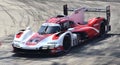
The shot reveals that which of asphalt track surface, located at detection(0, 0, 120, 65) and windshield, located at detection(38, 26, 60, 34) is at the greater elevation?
windshield, located at detection(38, 26, 60, 34)

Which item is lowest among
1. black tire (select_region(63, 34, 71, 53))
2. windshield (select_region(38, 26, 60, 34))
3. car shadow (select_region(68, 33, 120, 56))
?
car shadow (select_region(68, 33, 120, 56))

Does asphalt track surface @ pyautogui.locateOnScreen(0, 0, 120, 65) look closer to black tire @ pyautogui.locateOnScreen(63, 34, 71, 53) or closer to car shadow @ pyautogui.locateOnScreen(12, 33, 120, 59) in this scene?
car shadow @ pyautogui.locateOnScreen(12, 33, 120, 59)

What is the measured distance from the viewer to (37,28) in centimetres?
2497

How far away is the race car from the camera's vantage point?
17234 mm

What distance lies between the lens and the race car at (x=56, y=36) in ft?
56.5

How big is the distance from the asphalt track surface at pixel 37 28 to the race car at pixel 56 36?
1.10 ft

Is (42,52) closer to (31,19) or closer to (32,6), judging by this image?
(31,19)

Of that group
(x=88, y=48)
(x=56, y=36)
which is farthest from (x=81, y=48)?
(x=56, y=36)

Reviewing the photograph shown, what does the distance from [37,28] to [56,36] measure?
24.4ft

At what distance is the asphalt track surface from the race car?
0.34 metres

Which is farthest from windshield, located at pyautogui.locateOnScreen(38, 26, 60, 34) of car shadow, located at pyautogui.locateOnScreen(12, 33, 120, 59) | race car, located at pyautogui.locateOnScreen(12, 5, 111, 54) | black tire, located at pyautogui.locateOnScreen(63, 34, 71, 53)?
car shadow, located at pyautogui.locateOnScreen(12, 33, 120, 59)

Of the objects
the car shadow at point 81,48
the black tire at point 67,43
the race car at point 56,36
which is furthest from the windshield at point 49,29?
the car shadow at point 81,48

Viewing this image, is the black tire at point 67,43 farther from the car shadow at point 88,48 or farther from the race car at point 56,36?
the car shadow at point 88,48

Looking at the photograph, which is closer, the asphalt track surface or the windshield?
the asphalt track surface
